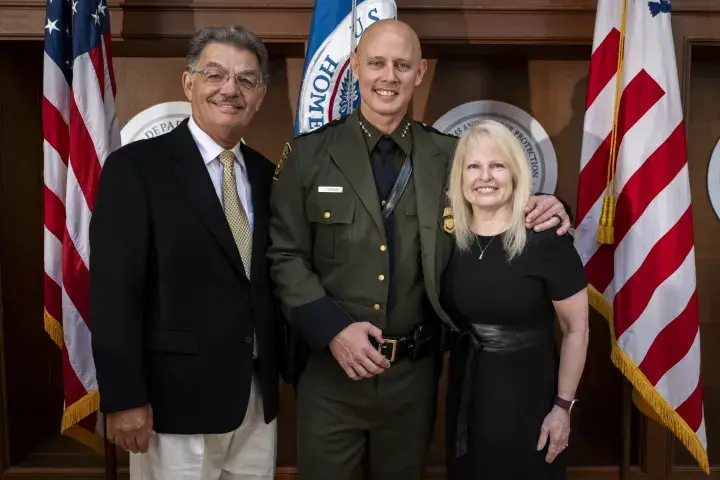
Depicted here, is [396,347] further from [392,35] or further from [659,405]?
[659,405]

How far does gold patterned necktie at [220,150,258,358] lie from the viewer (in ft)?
4.96

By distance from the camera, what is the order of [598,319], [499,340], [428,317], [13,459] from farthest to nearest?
[598,319]
[13,459]
[428,317]
[499,340]

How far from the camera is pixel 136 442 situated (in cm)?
144

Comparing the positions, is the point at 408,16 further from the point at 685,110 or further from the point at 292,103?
the point at 685,110

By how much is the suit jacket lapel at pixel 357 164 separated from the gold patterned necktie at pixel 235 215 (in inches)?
10.7

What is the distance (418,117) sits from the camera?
2666mm

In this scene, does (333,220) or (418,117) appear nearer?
(333,220)

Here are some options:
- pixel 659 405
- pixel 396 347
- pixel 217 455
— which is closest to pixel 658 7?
pixel 659 405

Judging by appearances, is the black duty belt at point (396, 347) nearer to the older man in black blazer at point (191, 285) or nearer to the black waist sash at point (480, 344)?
the black waist sash at point (480, 344)

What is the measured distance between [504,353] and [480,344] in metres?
0.06

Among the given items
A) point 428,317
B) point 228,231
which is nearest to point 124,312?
point 228,231

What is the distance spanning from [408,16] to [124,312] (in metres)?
1.58

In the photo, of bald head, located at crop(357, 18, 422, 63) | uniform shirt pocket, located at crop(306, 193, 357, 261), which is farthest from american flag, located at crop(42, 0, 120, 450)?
bald head, located at crop(357, 18, 422, 63)

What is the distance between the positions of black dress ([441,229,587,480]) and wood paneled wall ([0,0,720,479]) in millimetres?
1174
